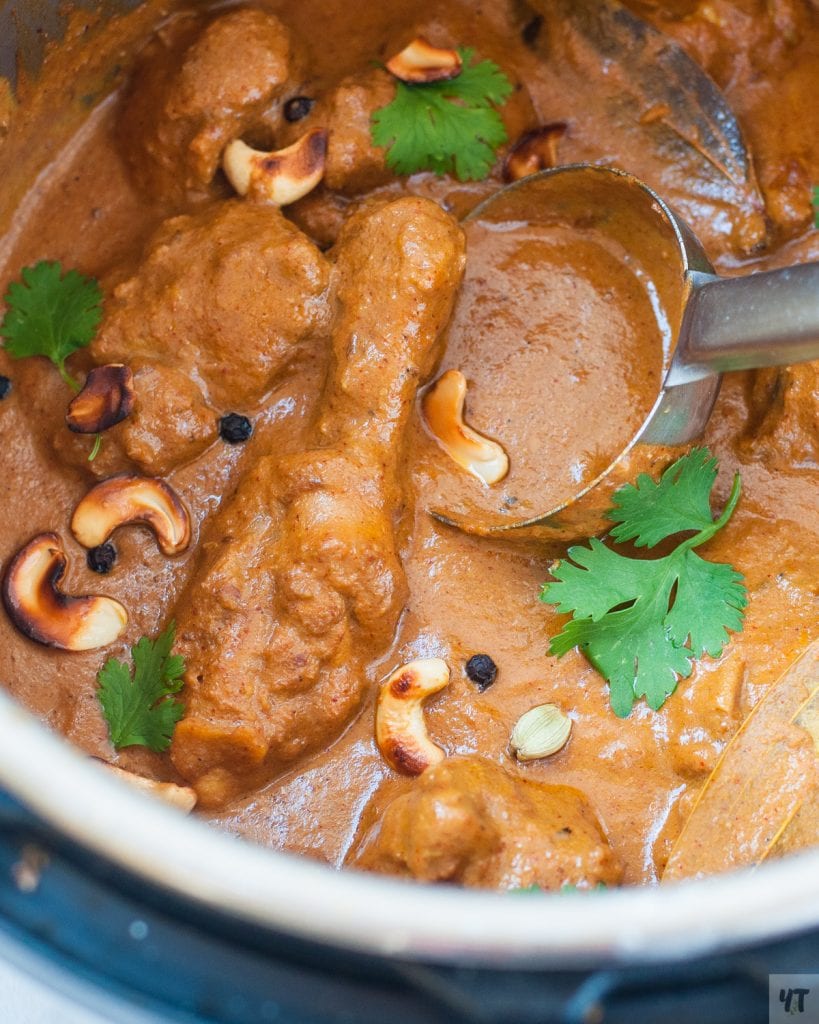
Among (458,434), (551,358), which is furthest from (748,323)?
(458,434)

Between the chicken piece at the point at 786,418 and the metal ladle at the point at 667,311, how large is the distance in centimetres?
13

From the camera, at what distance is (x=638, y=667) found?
87.4 inches

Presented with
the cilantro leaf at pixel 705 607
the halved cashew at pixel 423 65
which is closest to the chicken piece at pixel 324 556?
the halved cashew at pixel 423 65

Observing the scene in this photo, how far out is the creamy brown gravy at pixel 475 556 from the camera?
2.21m

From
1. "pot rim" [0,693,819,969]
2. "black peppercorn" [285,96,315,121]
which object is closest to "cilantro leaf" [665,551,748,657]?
"pot rim" [0,693,819,969]

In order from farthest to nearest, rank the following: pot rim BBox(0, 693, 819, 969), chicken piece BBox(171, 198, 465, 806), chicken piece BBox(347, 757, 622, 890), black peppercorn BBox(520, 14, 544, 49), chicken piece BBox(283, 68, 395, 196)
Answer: black peppercorn BBox(520, 14, 544, 49), chicken piece BBox(283, 68, 395, 196), chicken piece BBox(171, 198, 465, 806), chicken piece BBox(347, 757, 622, 890), pot rim BBox(0, 693, 819, 969)

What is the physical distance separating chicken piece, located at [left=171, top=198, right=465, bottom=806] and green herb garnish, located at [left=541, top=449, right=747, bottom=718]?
13.8 inches

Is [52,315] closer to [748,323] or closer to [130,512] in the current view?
[130,512]

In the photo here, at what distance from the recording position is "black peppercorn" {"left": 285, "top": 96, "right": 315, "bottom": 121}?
254 centimetres

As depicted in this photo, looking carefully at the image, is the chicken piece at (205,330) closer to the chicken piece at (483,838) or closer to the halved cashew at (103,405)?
the halved cashew at (103,405)

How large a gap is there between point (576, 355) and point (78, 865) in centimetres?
145

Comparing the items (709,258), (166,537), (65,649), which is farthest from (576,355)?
(65,649)

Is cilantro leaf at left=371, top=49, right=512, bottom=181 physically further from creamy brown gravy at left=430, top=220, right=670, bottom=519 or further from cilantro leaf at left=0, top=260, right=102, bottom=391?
cilantro leaf at left=0, top=260, right=102, bottom=391

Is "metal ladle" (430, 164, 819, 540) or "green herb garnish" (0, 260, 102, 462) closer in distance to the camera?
"metal ladle" (430, 164, 819, 540)
